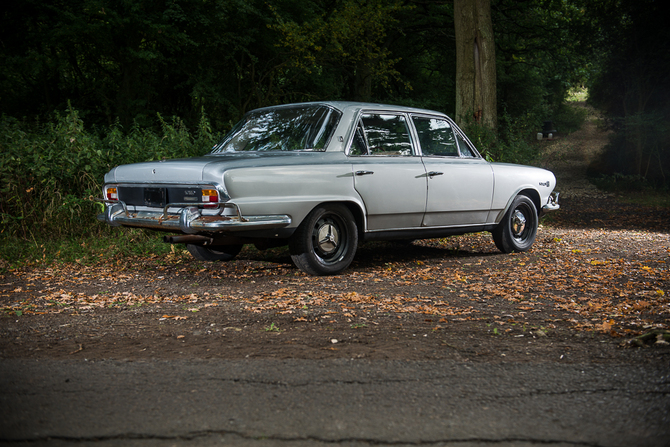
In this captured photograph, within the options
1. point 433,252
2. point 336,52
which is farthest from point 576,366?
point 336,52

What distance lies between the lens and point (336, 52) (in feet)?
67.2

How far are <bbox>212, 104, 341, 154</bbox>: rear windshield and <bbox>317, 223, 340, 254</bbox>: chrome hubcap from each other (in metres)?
0.81

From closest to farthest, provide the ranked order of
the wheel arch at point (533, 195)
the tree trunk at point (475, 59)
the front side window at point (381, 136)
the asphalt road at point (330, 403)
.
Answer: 1. the asphalt road at point (330, 403)
2. the front side window at point (381, 136)
3. the wheel arch at point (533, 195)
4. the tree trunk at point (475, 59)

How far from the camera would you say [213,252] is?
7668mm

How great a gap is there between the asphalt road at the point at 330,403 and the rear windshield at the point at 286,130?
11.1 ft

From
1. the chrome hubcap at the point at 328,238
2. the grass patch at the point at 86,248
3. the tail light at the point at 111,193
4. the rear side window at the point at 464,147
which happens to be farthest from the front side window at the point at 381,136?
the grass patch at the point at 86,248

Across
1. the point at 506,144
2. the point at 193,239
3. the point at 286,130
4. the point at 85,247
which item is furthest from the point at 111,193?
the point at 506,144

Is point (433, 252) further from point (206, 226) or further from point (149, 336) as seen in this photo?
point (149, 336)

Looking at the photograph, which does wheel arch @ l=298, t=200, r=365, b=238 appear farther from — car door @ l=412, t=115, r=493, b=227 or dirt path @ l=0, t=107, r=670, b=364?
car door @ l=412, t=115, r=493, b=227

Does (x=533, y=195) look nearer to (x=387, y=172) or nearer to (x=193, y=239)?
(x=387, y=172)

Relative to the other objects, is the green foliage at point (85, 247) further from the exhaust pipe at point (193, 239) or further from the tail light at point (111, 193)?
the exhaust pipe at point (193, 239)

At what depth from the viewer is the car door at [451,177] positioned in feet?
23.8

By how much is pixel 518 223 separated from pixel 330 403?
20.1ft

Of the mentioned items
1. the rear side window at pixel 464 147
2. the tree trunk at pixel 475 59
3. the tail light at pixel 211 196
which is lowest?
the tail light at pixel 211 196
